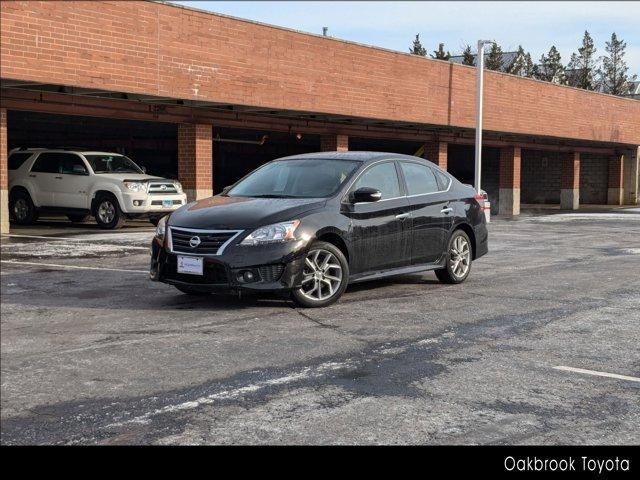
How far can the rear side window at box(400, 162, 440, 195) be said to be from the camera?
10.5 meters

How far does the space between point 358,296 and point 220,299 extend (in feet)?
5.34

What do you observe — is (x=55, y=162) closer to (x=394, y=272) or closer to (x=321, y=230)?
(x=394, y=272)

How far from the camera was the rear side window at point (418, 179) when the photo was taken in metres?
10.5

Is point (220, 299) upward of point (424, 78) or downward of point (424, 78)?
downward

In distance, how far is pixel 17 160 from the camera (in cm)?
2175

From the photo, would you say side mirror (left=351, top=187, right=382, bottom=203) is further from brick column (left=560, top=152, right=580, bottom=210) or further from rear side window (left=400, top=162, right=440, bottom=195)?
brick column (left=560, top=152, right=580, bottom=210)

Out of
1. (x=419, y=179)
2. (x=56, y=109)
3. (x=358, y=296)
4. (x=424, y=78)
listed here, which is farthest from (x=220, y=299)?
(x=424, y=78)

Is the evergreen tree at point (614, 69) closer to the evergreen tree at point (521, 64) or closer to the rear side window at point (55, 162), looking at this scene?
the evergreen tree at point (521, 64)

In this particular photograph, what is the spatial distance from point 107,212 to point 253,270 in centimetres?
1268

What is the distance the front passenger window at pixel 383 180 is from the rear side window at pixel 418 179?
8.1 inches

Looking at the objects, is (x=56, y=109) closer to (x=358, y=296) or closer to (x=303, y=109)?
(x=303, y=109)

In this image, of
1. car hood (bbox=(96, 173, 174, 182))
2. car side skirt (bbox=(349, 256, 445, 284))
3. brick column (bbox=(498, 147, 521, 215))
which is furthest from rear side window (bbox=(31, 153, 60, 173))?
brick column (bbox=(498, 147, 521, 215))

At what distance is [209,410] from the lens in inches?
205
